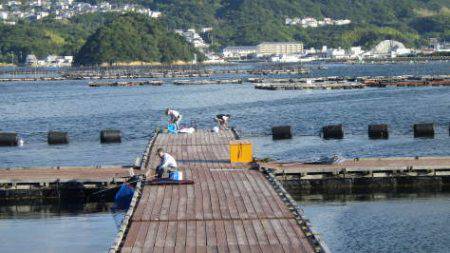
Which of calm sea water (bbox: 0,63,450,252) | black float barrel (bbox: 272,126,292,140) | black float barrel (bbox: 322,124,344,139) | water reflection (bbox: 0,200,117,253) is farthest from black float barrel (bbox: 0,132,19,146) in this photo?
water reflection (bbox: 0,200,117,253)

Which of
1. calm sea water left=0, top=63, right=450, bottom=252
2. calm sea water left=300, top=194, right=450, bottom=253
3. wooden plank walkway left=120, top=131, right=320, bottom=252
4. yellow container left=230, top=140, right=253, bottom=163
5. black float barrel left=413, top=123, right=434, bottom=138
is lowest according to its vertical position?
calm sea water left=0, top=63, right=450, bottom=252

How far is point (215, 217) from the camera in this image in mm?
29453

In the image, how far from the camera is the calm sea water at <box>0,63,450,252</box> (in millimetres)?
35562

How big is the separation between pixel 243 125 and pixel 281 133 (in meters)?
14.8

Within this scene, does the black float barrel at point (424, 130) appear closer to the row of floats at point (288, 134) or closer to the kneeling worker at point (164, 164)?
the row of floats at point (288, 134)

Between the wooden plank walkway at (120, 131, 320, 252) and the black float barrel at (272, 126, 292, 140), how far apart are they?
22.5 metres

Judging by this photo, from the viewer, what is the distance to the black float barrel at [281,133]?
6263 cm

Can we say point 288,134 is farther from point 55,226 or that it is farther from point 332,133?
point 55,226

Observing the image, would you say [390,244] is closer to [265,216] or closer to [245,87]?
[265,216]

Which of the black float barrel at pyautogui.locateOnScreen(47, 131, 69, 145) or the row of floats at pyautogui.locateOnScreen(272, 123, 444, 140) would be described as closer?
the row of floats at pyautogui.locateOnScreen(272, 123, 444, 140)

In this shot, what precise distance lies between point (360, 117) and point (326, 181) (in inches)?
1689

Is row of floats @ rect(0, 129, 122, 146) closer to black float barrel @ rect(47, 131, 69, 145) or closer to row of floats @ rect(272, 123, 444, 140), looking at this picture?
black float barrel @ rect(47, 131, 69, 145)

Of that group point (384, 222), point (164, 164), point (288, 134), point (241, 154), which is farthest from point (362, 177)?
point (288, 134)

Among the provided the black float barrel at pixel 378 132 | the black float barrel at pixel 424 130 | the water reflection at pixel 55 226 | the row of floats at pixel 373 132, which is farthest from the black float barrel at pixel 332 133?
the water reflection at pixel 55 226
